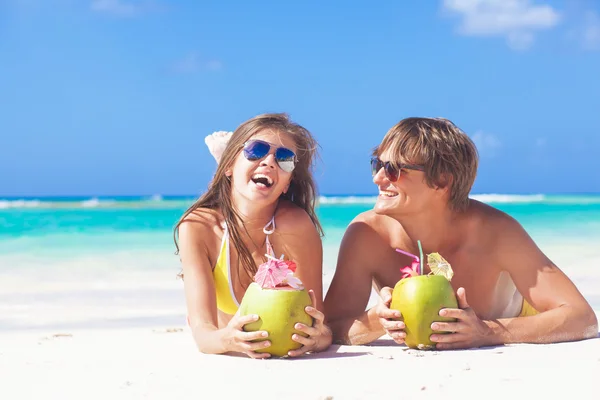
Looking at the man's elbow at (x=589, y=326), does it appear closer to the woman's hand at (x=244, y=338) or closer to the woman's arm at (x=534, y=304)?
the woman's arm at (x=534, y=304)

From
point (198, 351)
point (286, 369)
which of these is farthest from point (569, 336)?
point (198, 351)

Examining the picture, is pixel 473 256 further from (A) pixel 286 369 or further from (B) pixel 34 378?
(B) pixel 34 378

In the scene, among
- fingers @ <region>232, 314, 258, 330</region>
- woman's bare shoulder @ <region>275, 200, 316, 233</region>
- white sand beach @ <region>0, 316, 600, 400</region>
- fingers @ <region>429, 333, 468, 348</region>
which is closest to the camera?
white sand beach @ <region>0, 316, 600, 400</region>

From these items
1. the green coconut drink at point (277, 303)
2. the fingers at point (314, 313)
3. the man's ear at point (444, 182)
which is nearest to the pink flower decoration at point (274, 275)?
the green coconut drink at point (277, 303)

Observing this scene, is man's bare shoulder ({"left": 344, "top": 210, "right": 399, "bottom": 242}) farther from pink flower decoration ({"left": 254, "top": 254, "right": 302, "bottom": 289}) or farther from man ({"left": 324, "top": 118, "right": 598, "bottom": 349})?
pink flower decoration ({"left": 254, "top": 254, "right": 302, "bottom": 289})

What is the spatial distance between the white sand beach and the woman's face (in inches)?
41.0

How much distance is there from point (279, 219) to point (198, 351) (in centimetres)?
99

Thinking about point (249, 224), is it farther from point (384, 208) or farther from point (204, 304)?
point (384, 208)

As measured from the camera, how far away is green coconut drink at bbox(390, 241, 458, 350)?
13.4 ft

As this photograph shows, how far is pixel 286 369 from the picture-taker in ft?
13.0

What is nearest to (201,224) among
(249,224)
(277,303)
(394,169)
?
(249,224)

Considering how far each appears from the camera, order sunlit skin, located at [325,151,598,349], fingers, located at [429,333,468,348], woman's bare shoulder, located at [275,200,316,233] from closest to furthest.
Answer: fingers, located at [429,333,468,348] → sunlit skin, located at [325,151,598,349] → woman's bare shoulder, located at [275,200,316,233]

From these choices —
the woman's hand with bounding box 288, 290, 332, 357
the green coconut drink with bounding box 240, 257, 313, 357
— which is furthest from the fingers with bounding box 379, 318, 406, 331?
the green coconut drink with bounding box 240, 257, 313, 357

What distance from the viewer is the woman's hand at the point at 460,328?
13.7ft
